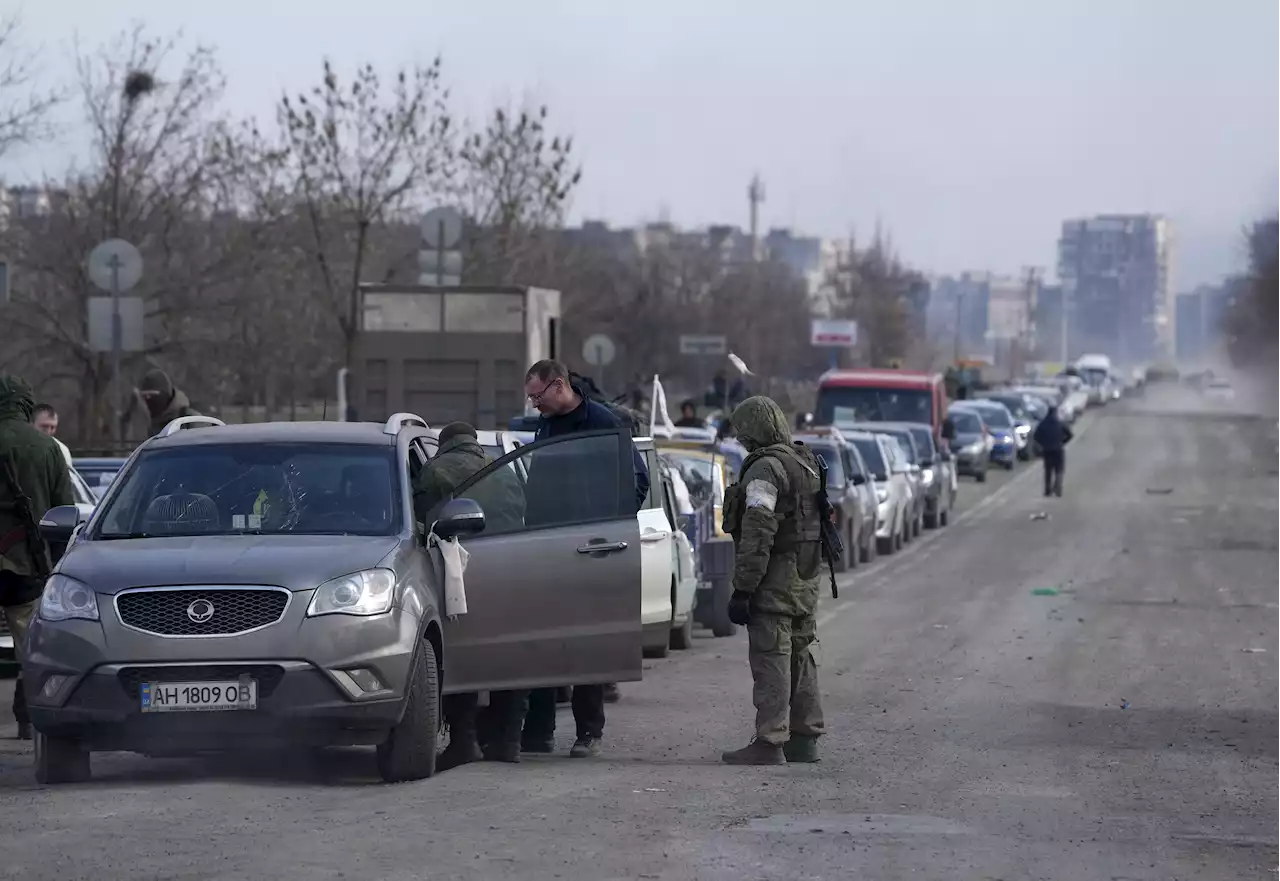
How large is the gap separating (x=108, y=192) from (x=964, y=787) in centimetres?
2774

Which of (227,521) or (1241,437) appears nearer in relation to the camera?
(227,521)

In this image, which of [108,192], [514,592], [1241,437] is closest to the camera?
[514,592]

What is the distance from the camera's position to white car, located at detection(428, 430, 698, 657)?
44.6 ft

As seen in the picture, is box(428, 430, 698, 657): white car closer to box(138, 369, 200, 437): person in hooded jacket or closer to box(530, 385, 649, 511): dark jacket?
box(530, 385, 649, 511): dark jacket

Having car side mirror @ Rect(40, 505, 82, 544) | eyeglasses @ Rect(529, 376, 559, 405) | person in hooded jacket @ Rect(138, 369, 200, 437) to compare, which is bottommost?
car side mirror @ Rect(40, 505, 82, 544)

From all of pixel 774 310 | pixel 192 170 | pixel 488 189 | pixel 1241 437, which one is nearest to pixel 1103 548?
pixel 192 170

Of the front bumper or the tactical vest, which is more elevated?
the tactical vest

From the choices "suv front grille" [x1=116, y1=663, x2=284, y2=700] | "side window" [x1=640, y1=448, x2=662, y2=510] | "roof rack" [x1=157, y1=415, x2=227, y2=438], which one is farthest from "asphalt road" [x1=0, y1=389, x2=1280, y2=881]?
"roof rack" [x1=157, y1=415, x2=227, y2=438]

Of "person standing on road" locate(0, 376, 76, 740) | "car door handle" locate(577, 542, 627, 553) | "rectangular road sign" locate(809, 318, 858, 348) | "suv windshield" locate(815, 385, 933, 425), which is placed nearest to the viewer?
"car door handle" locate(577, 542, 627, 553)

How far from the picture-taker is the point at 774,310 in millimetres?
90500

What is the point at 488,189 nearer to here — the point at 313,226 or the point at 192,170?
the point at 313,226

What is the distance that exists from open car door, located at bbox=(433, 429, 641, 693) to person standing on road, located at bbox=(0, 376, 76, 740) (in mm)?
2518

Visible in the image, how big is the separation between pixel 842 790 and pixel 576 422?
244 centimetres

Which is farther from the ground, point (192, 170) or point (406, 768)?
point (192, 170)
